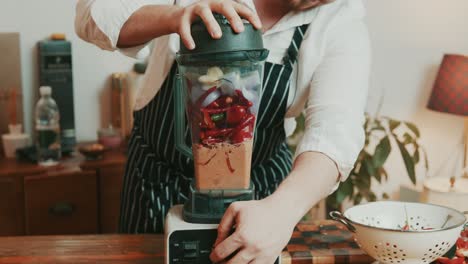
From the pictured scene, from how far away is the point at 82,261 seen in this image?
4.43 feet

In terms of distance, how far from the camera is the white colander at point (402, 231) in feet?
3.84

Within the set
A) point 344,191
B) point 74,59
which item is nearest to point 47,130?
point 74,59

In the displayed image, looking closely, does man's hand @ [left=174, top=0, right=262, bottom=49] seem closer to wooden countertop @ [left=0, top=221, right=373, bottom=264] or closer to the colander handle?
the colander handle

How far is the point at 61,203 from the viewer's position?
2637mm

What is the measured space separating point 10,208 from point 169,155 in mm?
1180

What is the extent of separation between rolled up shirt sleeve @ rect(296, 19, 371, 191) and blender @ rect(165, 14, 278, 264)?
0.14m

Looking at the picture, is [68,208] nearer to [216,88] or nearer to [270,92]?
[270,92]

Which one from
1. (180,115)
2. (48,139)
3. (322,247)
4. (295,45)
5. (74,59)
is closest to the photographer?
(180,115)

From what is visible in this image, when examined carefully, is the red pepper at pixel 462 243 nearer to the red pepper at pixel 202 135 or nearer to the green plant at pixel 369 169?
the red pepper at pixel 202 135

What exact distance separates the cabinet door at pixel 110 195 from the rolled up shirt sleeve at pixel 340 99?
4.65ft

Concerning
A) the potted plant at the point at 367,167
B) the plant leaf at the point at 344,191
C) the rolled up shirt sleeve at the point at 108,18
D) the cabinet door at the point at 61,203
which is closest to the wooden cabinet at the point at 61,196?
the cabinet door at the point at 61,203

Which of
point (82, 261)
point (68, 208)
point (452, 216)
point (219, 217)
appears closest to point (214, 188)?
point (219, 217)

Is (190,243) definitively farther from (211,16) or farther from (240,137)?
(211,16)

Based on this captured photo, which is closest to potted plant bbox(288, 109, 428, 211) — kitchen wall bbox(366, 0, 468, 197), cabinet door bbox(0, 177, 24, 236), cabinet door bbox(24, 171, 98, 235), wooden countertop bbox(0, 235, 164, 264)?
kitchen wall bbox(366, 0, 468, 197)
